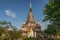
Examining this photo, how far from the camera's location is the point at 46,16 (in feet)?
64.6

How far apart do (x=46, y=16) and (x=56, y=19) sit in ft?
5.34

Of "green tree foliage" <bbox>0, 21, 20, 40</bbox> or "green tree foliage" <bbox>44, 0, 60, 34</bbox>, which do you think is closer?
"green tree foliage" <bbox>44, 0, 60, 34</bbox>

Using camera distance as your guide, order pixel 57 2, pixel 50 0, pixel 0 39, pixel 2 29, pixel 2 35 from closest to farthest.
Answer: pixel 57 2
pixel 50 0
pixel 0 39
pixel 2 35
pixel 2 29

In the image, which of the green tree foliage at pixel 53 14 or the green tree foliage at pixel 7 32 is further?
the green tree foliage at pixel 7 32

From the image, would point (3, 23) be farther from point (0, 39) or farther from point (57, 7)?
point (57, 7)

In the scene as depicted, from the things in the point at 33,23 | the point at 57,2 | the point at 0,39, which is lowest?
the point at 0,39

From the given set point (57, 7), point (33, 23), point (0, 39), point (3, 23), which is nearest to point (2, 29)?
point (3, 23)

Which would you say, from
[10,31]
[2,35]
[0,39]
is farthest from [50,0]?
[10,31]

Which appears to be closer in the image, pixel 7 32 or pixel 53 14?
→ pixel 53 14

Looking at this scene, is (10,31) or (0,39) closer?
(0,39)

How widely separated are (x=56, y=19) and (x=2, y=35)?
14793 mm

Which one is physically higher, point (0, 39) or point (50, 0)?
point (50, 0)

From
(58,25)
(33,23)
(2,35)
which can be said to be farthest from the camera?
(33,23)

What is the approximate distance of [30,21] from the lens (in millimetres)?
67562
